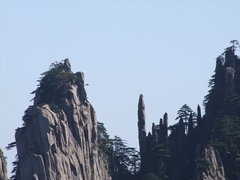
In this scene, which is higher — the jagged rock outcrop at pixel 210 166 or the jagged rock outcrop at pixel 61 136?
the jagged rock outcrop at pixel 61 136

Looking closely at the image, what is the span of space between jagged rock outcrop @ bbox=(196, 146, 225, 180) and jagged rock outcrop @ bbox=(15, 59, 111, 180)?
14.9 meters

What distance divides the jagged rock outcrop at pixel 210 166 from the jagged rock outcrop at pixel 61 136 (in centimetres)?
1490

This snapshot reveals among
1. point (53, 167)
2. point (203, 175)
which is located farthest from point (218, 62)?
point (53, 167)

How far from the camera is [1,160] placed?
4963 inches

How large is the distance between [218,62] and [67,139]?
95.4 ft

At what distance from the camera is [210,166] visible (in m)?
123

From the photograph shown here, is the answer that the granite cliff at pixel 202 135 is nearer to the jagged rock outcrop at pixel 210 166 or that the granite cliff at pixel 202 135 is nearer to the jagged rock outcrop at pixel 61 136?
the jagged rock outcrop at pixel 210 166

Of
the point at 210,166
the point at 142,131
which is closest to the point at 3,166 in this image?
the point at 142,131

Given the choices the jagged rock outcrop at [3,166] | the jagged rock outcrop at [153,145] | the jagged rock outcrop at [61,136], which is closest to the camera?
the jagged rock outcrop at [61,136]

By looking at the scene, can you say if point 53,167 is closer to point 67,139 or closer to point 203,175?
point 67,139

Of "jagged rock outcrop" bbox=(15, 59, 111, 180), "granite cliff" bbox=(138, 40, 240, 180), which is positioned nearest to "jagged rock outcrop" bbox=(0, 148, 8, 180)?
"jagged rock outcrop" bbox=(15, 59, 111, 180)

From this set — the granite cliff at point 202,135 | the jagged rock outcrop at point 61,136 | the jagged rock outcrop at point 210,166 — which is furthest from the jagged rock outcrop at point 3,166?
the jagged rock outcrop at point 210,166

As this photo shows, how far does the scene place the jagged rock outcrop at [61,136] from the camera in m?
122

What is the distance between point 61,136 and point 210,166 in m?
19.8
